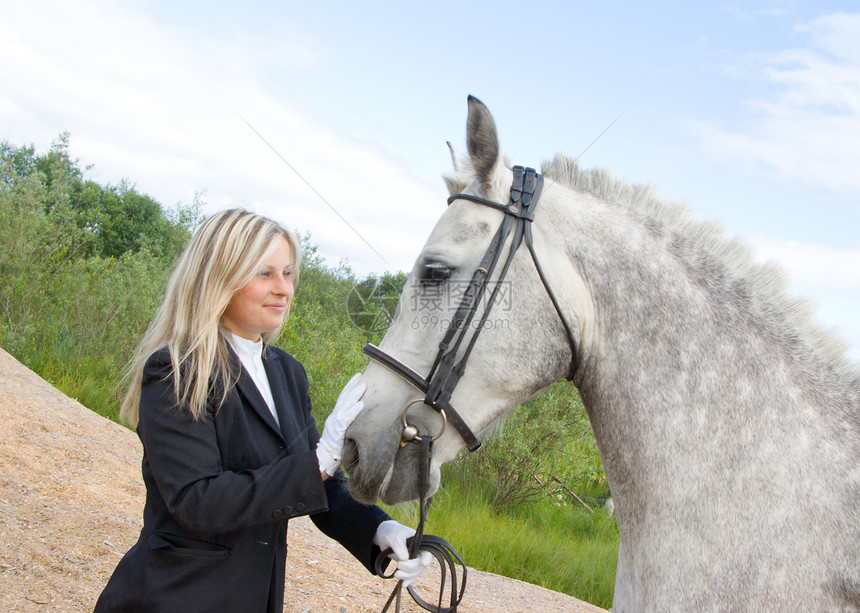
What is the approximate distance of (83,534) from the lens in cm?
412

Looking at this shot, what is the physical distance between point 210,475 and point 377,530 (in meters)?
0.72

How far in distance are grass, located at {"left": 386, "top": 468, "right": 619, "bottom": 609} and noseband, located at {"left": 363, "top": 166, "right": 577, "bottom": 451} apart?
4000 millimetres

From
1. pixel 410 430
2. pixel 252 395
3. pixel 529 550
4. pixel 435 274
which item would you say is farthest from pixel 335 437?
pixel 529 550

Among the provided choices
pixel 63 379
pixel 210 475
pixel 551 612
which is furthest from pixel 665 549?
pixel 63 379

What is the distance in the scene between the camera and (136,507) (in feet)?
15.7

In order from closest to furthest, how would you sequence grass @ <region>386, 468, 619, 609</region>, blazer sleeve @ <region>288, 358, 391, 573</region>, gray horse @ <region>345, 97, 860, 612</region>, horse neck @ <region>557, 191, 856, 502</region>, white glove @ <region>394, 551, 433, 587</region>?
1. gray horse @ <region>345, 97, 860, 612</region>
2. horse neck @ <region>557, 191, 856, 502</region>
3. white glove @ <region>394, 551, 433, 587</region>
4. blazer sleeve @ <region>288, 358, 391, 573</region>
5. grass @ <region>386, 468, 619, 609</region>

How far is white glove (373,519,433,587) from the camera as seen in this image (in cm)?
196

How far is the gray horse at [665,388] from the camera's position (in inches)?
63.9

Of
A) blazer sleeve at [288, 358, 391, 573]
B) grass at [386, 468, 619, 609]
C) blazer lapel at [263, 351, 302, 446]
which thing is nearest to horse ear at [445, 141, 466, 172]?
blazer lapel at [263, 351, 302, 446]

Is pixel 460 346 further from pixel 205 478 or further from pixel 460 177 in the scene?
pixel 205 478

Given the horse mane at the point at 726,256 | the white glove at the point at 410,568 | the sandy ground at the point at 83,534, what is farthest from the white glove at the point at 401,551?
the sandy ground at the point at 83,534

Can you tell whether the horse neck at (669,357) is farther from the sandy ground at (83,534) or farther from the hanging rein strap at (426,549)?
the sandy ground at (83,534)

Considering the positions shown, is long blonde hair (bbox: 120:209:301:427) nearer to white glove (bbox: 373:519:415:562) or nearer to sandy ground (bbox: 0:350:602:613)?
white glove (bbox: 373:519:415:562)

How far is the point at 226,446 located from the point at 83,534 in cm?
314
